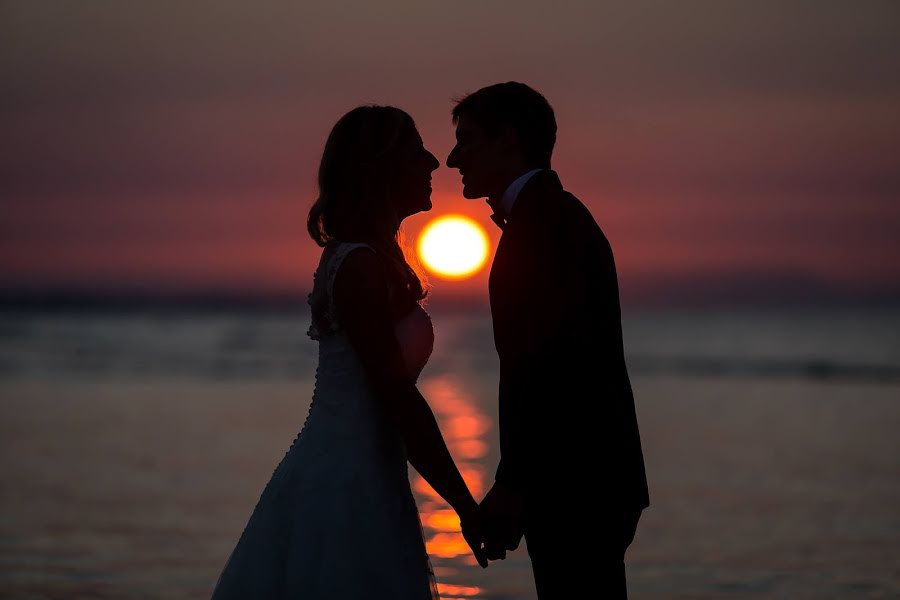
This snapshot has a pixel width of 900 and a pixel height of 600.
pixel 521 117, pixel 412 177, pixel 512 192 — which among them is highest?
pixel 521 117

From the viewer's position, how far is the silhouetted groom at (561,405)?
11.9ft

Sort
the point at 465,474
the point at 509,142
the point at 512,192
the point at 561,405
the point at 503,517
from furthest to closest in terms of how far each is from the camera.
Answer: the point at 465,474 → the point at 509,142 → the point at 512,192 → the point at 503,517 → the point at 561,405

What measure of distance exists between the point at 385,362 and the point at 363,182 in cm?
60

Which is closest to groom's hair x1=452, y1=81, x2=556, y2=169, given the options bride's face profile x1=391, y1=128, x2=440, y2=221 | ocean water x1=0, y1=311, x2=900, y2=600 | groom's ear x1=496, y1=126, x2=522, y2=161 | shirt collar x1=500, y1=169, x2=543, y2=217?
groom's ear x1=496, y1=126, x2=522, y2=161

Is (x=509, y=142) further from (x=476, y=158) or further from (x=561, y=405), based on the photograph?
(x=561, y=405)

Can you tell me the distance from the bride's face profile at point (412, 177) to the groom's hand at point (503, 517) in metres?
0.99

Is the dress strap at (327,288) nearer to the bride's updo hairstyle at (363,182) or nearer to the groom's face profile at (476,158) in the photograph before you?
the bride's updo hairstyle at (363,182)

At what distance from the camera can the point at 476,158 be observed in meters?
4.01

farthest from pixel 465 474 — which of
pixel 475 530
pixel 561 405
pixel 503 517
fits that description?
pixel 561 405

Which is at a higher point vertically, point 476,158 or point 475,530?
point 476,158

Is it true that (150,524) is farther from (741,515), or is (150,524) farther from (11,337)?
(11,337)

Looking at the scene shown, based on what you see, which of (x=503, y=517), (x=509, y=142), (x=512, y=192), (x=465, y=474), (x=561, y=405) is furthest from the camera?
(x=465, y=474)

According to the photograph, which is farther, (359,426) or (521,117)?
(521,117)

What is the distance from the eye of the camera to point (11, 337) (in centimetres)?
4016
